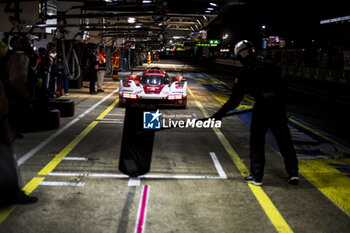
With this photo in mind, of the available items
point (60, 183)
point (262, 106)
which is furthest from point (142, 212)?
point (262, 106)

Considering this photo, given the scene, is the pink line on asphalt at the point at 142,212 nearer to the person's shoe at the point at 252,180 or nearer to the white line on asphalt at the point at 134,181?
the white line on asphalt at the point at 134,181

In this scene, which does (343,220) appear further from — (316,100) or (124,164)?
(316,100)

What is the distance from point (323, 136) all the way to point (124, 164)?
220 inches

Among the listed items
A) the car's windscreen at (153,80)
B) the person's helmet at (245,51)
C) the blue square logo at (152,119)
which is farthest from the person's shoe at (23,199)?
the car's windscreen at (153,80)

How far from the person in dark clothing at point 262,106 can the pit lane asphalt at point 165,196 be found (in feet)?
1.16

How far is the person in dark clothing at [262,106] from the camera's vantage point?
17.3 ft

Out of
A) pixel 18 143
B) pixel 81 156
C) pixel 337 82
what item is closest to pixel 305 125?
pixel 81 156

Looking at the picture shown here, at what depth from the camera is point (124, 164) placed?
6.38m

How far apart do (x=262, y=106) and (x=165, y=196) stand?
1.83 meters

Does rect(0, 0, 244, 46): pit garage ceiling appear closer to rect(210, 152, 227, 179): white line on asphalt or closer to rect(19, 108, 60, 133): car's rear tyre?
rect(19, 108, 60, 133): car's rear tyre

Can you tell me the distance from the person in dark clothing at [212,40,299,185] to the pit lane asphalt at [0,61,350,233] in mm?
353

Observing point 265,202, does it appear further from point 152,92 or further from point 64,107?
point 152,92

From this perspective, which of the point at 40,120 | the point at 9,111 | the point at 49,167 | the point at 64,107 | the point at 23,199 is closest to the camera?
the point at 9,111

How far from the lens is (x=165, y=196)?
488 cm
